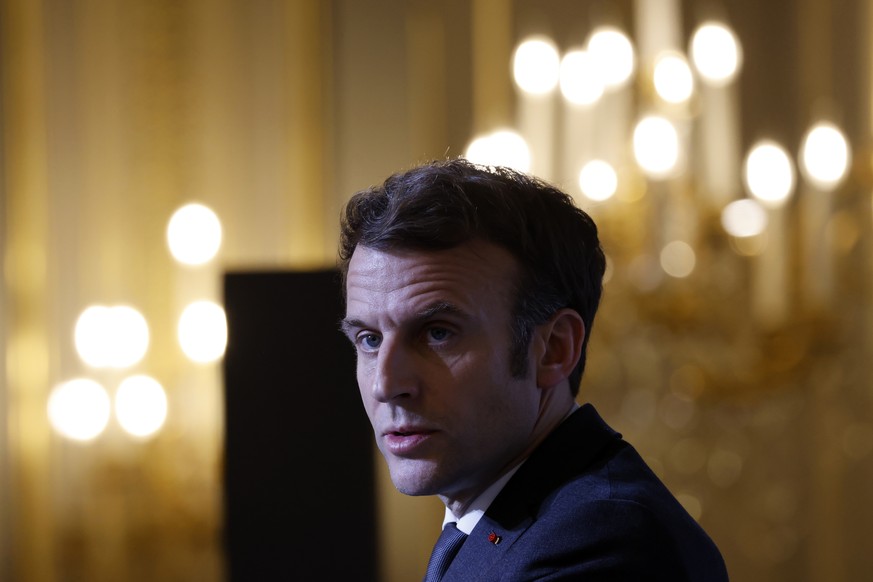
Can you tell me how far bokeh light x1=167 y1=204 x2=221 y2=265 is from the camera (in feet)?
16.5

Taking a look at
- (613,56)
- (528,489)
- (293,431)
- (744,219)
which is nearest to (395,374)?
(528,489)

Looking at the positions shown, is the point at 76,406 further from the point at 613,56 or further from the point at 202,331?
the point at 613,56

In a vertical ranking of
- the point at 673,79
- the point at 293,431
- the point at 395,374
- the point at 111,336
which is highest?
the point at 673,79

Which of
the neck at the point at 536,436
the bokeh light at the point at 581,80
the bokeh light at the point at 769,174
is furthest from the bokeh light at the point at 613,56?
the neck at the point at 536,436

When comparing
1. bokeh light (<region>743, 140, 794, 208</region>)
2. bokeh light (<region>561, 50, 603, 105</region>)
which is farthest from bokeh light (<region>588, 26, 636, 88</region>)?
bokeh light (<region>743, 140, 794, 208</region>)

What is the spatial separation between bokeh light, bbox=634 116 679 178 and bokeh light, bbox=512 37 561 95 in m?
0.43

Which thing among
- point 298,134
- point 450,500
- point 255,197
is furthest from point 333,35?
point 450,500

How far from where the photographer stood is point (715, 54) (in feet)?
12.5

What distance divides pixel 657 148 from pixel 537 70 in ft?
1.93

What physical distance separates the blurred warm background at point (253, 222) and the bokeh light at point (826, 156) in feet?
2.33

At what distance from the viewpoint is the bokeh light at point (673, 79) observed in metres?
3.73

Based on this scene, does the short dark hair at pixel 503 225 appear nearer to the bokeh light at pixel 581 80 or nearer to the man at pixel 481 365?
the man at pixel 481 365

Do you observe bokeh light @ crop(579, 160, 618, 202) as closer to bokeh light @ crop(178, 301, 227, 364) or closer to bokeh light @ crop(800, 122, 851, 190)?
bokeh light @ crop(800, 122, 851, 190)

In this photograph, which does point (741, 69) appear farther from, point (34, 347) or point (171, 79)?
point (34, 347)
